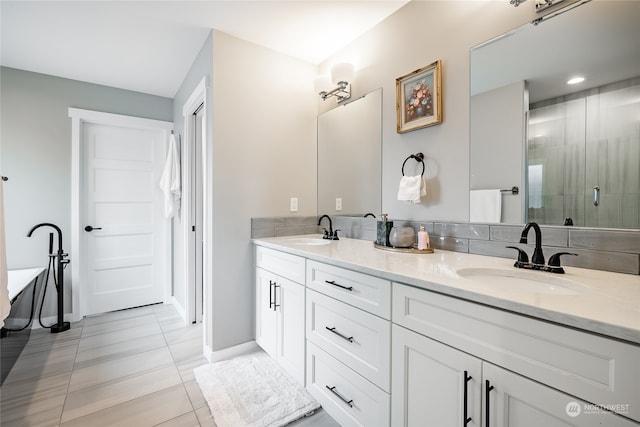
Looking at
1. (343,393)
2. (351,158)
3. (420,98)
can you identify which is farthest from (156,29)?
(343,393)

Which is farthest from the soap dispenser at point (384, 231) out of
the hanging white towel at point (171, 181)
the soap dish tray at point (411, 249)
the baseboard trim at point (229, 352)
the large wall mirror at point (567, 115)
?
the hanging white towel at point (171, 181)

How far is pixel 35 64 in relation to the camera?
2.59 meters

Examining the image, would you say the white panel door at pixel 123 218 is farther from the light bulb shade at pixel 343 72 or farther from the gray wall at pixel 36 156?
the light bulb shade at pixel 343 72

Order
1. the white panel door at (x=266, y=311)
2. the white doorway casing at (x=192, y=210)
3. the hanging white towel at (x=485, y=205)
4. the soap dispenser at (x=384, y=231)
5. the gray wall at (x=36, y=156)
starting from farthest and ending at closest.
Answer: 1. the white doorway casing at (x=192, y=210)
2. the gray wall at (x=36, y=156)
3. the white panel door at (x=266, y=311)
4. the soap dispenser at (x=384, y=231)
5. the hanging white towel at (x=485, y=205)

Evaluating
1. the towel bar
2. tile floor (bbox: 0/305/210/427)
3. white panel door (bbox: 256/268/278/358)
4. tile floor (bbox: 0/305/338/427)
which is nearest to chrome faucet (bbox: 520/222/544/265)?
the towel bar

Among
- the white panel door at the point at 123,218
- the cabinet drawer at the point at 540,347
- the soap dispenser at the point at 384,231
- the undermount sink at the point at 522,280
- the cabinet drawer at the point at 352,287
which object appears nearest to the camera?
the cabinet drawer at the point at 540,347

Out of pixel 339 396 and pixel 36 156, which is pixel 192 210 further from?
pixel 339 396

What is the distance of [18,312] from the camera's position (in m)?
2.04

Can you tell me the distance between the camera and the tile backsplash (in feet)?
3.61

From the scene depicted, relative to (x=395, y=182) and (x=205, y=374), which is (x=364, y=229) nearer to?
(x=395, y=182)

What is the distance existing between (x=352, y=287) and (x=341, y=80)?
1.65 meters

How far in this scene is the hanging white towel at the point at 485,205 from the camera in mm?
1474

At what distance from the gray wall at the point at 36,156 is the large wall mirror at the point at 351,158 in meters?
2.56

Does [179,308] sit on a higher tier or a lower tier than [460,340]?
lower
